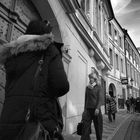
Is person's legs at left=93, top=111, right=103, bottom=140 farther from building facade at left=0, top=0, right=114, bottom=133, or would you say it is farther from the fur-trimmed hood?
the fur-trimmed hood

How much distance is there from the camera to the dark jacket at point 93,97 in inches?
160

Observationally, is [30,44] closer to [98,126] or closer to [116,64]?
[98,126]

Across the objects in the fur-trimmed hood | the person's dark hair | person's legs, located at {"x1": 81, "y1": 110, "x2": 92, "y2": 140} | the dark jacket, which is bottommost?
person's legs, located at {"x1": 81, "y1": 110, "x2": 92, "y2": 140}

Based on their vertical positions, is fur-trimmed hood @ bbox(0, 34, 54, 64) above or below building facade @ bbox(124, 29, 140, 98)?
below

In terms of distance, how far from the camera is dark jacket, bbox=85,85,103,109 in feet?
13.3

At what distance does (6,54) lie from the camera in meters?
1.60

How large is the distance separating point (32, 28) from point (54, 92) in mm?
629

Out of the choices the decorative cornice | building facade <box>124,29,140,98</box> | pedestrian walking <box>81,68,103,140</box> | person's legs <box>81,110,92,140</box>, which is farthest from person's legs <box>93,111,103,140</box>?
building facade <box>124,29,140,98</box>

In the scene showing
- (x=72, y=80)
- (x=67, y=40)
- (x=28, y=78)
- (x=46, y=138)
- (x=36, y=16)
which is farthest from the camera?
(x=72, y=80)

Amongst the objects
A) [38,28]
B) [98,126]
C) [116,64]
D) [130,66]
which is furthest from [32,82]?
[130,66]

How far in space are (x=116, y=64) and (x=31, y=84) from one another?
18.7 metres

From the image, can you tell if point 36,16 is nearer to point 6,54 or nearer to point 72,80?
point 72,80

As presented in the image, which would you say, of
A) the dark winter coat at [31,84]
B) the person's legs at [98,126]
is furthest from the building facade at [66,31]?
the person's legs at [98,126]

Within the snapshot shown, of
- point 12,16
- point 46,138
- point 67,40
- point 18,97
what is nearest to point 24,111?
point 18,97
